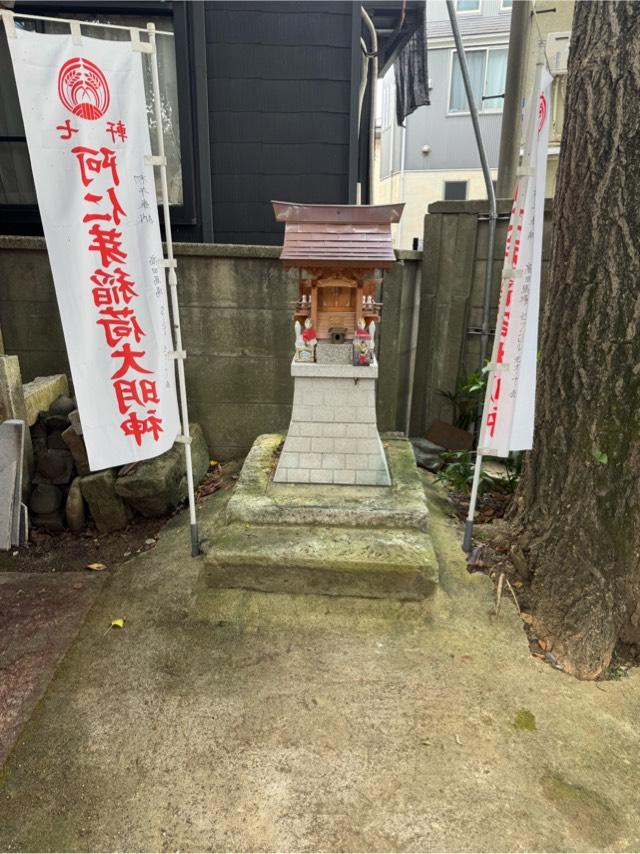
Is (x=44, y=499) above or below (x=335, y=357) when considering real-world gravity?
below

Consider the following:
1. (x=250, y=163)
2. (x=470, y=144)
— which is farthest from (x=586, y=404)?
(x=470, y=144)

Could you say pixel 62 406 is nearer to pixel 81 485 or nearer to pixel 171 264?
pixel 81 485

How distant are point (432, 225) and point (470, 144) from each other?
1149 centimetres

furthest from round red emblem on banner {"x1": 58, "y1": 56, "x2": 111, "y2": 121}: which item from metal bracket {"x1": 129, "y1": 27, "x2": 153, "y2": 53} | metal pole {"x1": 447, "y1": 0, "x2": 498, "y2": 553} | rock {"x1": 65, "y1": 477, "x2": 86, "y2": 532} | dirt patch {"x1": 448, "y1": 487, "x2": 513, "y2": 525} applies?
dirt patch {"x1": 448, "y1": 487, "x2": 513, "y2": 525}

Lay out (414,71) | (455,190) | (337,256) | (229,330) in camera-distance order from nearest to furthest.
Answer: (337,256) → (229,330) → (414,71) → (455,190)

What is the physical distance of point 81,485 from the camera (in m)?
4.63

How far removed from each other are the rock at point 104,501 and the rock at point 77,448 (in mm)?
106

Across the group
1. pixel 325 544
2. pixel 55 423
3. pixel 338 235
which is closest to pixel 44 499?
pixel 55 423

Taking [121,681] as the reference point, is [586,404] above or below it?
above

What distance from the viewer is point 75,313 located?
10.3 ft

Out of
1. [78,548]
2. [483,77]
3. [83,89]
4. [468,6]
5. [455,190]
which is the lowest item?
[78,548]

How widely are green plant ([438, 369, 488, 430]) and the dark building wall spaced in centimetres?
266

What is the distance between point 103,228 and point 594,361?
2941 mm

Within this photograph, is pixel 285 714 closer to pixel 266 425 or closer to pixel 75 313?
pixel 75 313
